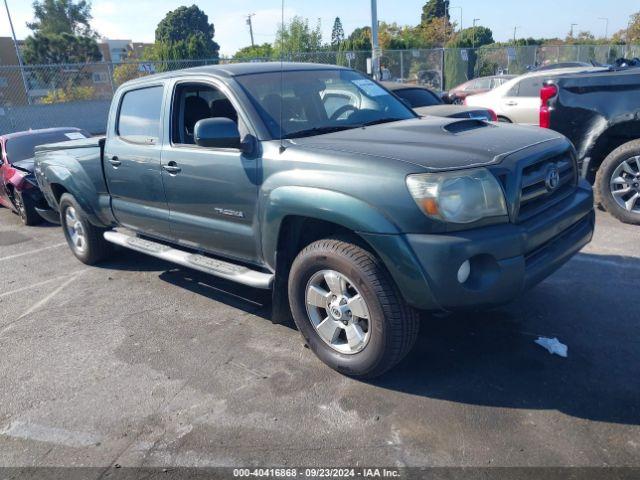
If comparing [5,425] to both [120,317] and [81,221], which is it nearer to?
[120,317]

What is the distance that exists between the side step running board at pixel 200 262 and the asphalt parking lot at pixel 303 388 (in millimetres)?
487

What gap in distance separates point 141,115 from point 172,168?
2.95 ft

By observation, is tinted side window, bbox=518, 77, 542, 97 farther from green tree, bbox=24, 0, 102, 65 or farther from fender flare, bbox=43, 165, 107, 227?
green tree, bbox=24, 0, 102, 65

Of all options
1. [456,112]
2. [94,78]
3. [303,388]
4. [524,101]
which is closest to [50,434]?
[303,388]

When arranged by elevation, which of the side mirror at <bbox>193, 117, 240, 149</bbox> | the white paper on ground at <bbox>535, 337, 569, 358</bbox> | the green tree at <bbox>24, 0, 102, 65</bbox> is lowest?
the white paper on ground at <bbox>535, 337, 569, 358</bbox>

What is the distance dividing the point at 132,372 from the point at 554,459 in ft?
8.76

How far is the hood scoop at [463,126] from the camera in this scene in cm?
380

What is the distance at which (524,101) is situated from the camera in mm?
10234

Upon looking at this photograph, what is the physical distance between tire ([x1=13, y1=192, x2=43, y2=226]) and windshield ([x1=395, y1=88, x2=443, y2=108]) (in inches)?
233

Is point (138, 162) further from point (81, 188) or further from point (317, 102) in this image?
point (317, 102)

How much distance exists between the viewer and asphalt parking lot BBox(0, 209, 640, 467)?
2.88m

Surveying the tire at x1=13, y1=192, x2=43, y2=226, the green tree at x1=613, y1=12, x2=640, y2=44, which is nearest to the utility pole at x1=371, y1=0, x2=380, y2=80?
the tire at x1=13, y1=192, x2=43, y2=226

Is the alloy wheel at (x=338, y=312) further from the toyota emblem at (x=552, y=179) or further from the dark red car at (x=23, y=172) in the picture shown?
the dark red car at (x=23, y=172)

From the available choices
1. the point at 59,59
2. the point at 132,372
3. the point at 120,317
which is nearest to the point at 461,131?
the point at 132,372
